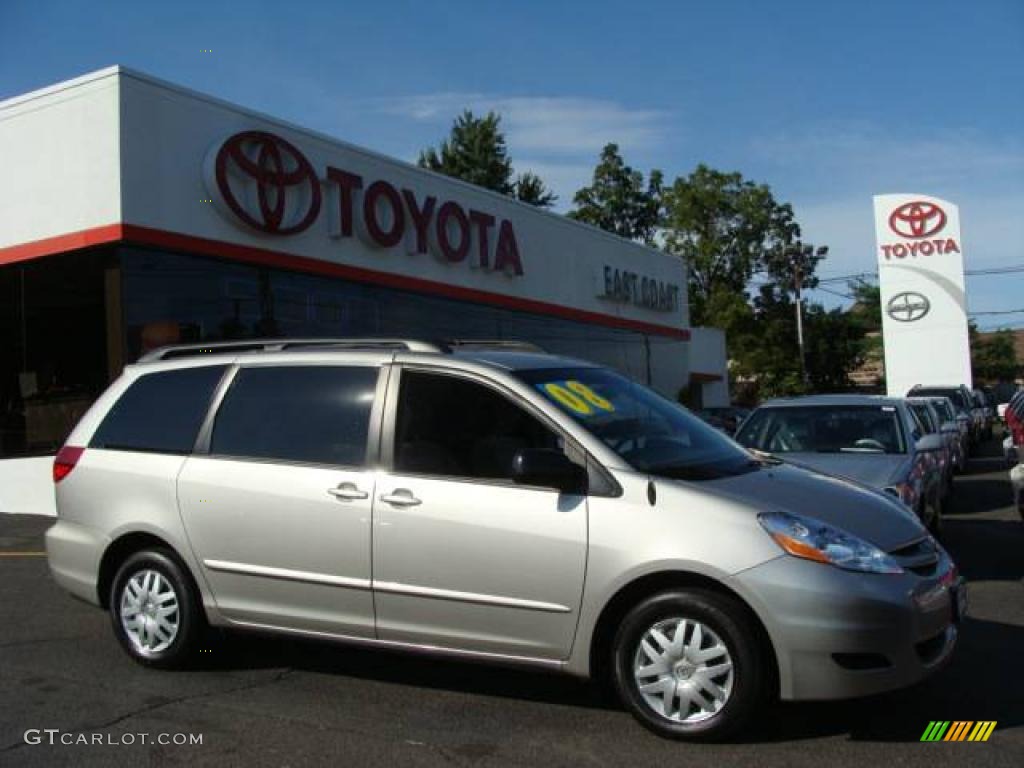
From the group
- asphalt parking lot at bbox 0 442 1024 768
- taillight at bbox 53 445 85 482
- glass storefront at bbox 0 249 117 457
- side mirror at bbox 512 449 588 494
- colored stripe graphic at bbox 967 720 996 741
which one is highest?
glass storefront at bbox 0 249 117 457

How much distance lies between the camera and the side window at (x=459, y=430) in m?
4.80

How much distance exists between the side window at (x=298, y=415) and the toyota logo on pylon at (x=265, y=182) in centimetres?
983

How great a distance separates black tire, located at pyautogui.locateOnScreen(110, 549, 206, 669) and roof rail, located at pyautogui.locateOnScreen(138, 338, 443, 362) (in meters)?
1.22

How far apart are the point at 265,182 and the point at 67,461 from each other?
33.3ft

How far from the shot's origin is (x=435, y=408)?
501cm

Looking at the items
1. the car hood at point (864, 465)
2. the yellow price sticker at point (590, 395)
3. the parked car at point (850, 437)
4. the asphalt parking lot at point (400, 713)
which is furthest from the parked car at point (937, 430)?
the yellow price sticker at point (590, 395)

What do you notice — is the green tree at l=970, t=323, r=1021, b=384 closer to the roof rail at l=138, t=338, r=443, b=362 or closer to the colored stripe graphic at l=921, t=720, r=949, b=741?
the colored stripe graphic at l=921, t=720, r=949, b=741

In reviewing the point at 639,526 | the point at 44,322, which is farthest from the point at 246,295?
the point at 639,526

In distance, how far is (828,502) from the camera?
458cm

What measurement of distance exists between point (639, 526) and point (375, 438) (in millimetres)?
1445

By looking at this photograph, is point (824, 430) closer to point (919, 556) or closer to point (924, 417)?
point (919, 556)

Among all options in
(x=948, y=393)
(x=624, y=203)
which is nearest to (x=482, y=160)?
(x=624, y=203)

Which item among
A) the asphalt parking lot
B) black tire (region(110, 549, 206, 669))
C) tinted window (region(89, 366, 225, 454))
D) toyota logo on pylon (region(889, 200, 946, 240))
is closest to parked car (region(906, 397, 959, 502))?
the asphalt parking lot

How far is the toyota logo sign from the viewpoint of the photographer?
3803 centimetres
